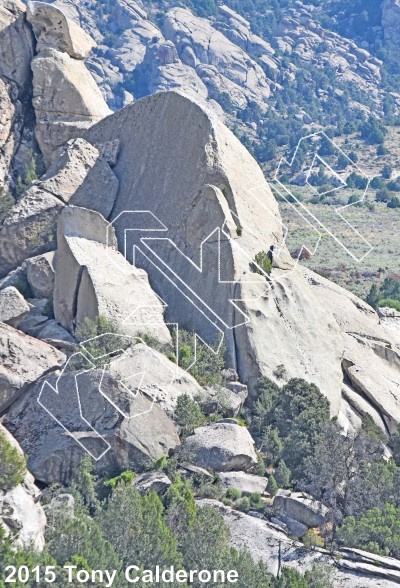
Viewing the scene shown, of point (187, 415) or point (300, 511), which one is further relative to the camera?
point (187, 415)

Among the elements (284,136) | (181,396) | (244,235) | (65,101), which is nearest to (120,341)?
(181,396)

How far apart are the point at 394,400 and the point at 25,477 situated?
17443mm

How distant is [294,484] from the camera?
135 ft

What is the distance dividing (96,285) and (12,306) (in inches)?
142

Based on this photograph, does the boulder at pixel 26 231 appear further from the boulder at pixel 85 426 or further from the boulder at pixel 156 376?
the boulder at pixel 85 426

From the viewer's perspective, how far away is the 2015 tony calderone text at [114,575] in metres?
32.4

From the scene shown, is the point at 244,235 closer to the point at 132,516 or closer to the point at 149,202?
the point at 149,202

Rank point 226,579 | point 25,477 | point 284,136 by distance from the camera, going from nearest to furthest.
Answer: point 226,579
point 25,477
point 284,136

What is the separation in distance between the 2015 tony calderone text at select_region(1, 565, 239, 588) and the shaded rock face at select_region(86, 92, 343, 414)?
11.5 metres

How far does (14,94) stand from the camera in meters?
56.9

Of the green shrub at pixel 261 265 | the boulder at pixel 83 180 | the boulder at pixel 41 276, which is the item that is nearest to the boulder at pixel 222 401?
the green shrub at pixel 261 265

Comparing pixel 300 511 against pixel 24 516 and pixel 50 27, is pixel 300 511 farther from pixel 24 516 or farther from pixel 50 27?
pixel 50 27

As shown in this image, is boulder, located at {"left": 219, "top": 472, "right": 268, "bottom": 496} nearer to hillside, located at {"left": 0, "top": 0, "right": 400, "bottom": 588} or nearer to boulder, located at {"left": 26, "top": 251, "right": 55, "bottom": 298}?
hillside, located at {"left": 0, "top": 0, "right": 400, "bottom": 588}

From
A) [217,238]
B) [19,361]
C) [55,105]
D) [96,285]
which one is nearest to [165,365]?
[96,285]
